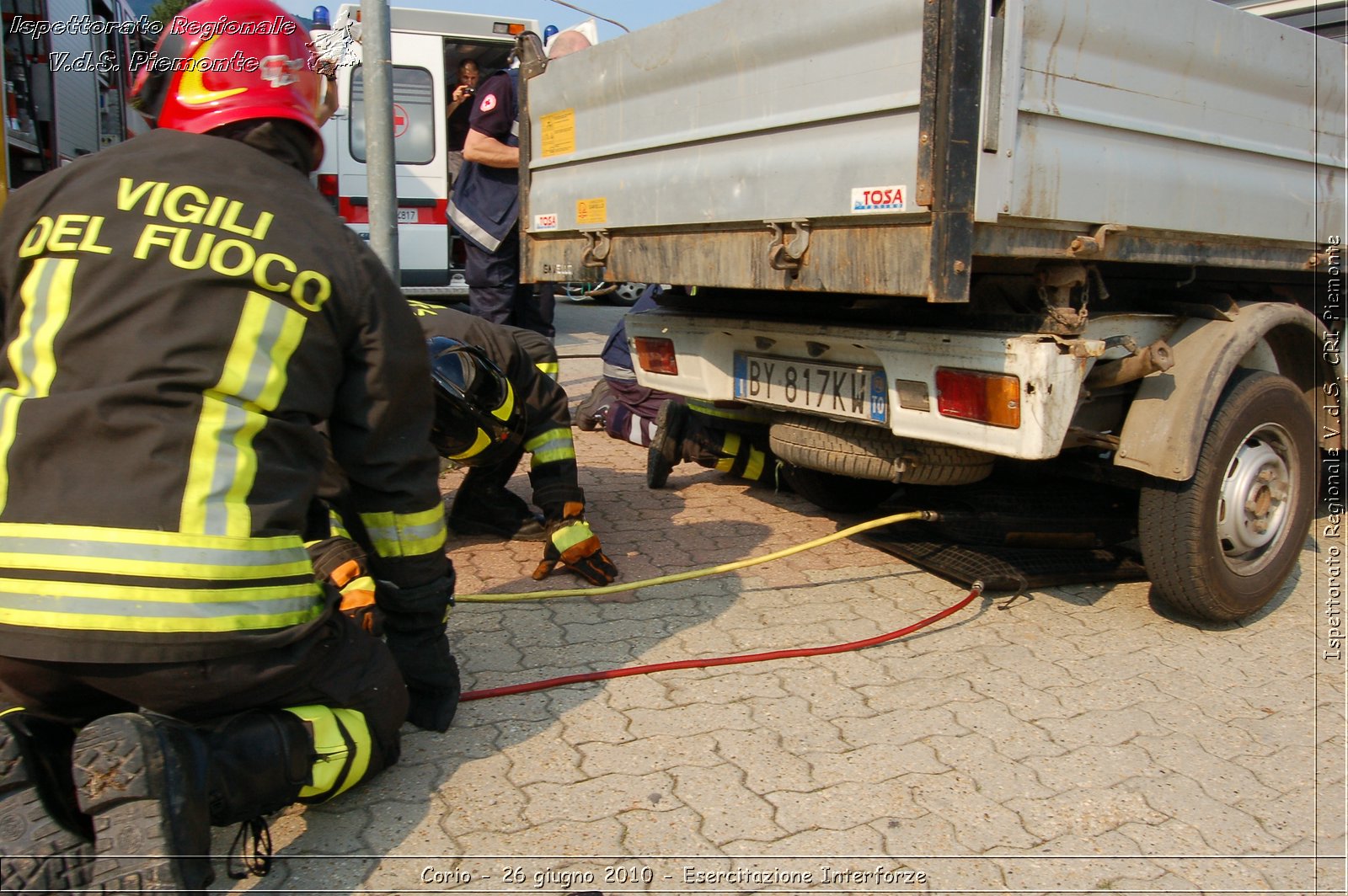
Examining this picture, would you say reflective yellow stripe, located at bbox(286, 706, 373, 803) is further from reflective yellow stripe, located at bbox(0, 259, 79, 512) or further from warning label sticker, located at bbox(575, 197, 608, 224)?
warning label sticker, located at bbox(575, 197, 608, 224)

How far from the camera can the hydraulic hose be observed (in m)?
2.97

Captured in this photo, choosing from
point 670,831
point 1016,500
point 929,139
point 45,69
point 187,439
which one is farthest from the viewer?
point 45,69

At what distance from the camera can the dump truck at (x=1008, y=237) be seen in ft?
9.27

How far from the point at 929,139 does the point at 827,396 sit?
1080 mm

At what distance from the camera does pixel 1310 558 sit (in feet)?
14.3

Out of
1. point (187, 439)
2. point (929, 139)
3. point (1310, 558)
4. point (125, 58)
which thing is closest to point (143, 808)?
point (187, 439)

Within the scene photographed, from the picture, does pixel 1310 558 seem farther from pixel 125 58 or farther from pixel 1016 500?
pixel 125 58

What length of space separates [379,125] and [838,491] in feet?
8.12

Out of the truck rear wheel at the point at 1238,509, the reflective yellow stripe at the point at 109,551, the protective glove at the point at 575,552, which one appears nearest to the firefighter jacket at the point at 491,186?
the protective glove at the point at 575,552

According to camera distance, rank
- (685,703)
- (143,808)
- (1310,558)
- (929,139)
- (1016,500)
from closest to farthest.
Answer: (143,808) → (929,139) → (685,703) → (1016,500) → (1310,558)

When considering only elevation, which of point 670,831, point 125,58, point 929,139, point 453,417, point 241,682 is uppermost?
point 125,58

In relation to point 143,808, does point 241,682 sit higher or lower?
higher

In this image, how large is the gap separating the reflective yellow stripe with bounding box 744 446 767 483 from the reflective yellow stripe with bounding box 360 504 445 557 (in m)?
2.57

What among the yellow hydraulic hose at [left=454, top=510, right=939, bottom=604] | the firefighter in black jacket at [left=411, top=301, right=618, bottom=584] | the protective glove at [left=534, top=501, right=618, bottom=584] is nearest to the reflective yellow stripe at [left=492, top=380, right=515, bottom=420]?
the firefighter in black jacket at [left=411, top=301, right=618, bottom=584]
